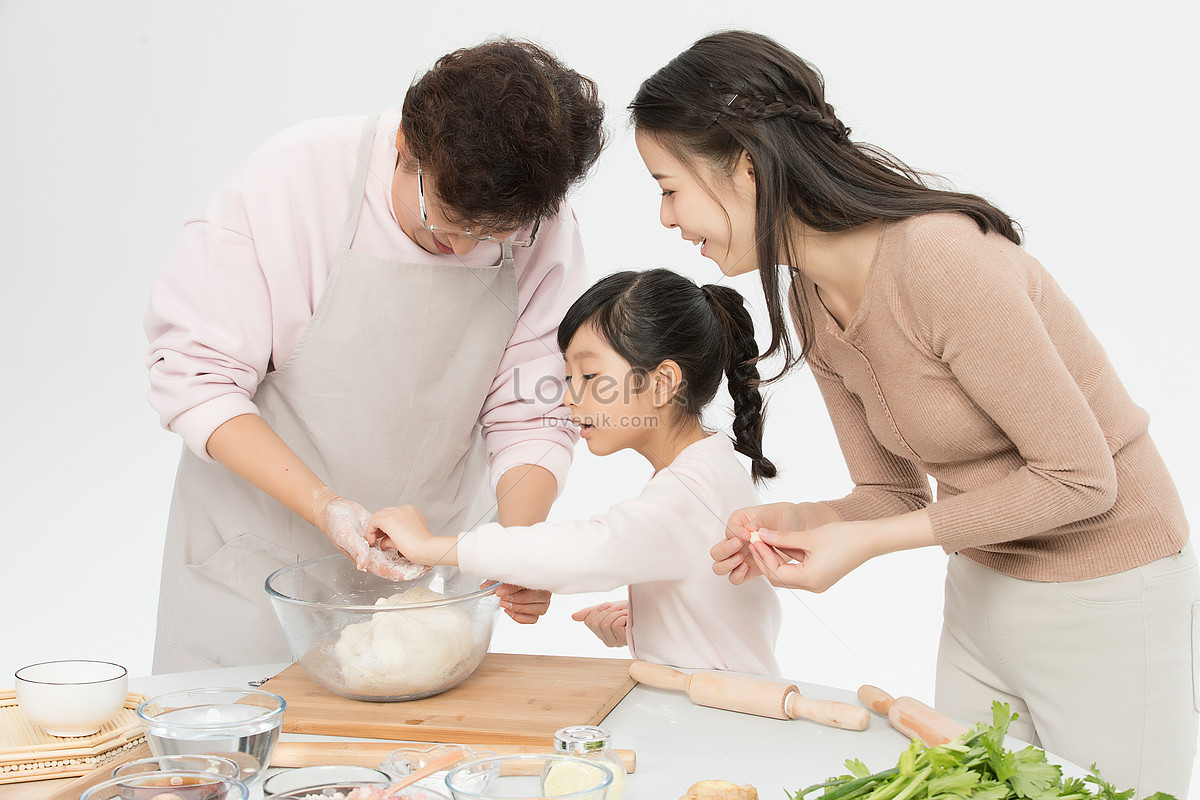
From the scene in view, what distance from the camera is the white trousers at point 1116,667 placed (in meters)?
1.28

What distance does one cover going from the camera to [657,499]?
1450 mm

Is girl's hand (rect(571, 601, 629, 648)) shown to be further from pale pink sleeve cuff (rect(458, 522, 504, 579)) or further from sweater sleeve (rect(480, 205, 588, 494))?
pale pink sleeve cuff (rect(458, 522, 504, 579))

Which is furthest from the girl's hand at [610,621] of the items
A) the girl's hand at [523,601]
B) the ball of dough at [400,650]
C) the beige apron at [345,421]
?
the ball of dough at [400,650]

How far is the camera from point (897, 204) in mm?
1260

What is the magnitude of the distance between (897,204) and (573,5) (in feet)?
6.75

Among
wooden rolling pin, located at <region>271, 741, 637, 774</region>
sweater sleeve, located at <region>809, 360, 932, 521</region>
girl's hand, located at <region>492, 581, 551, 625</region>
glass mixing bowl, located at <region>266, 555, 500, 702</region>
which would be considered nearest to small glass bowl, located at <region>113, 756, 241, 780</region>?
wooden rolling pin, located at <region>271, 741, 637, 774</region>

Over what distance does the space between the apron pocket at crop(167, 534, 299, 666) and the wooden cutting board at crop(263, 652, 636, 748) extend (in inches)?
9.8

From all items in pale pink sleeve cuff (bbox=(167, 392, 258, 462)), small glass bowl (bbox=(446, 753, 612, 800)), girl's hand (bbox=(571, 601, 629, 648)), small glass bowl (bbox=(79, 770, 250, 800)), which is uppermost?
pale pink sleeve cuff (bbox=(167, 392, 258, 462))

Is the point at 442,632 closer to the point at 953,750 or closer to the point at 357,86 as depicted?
the point at 953,750

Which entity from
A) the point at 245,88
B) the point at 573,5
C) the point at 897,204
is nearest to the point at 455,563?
the point at 897,204

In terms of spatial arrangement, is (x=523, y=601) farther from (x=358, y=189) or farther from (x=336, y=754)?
(x=358, y=189)

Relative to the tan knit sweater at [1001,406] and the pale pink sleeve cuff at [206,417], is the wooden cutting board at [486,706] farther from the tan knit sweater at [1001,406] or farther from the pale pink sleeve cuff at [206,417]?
the tan knit sweater at [1001,406]

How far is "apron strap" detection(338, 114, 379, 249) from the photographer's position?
152cm

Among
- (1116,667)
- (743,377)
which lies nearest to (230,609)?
(743,377)
